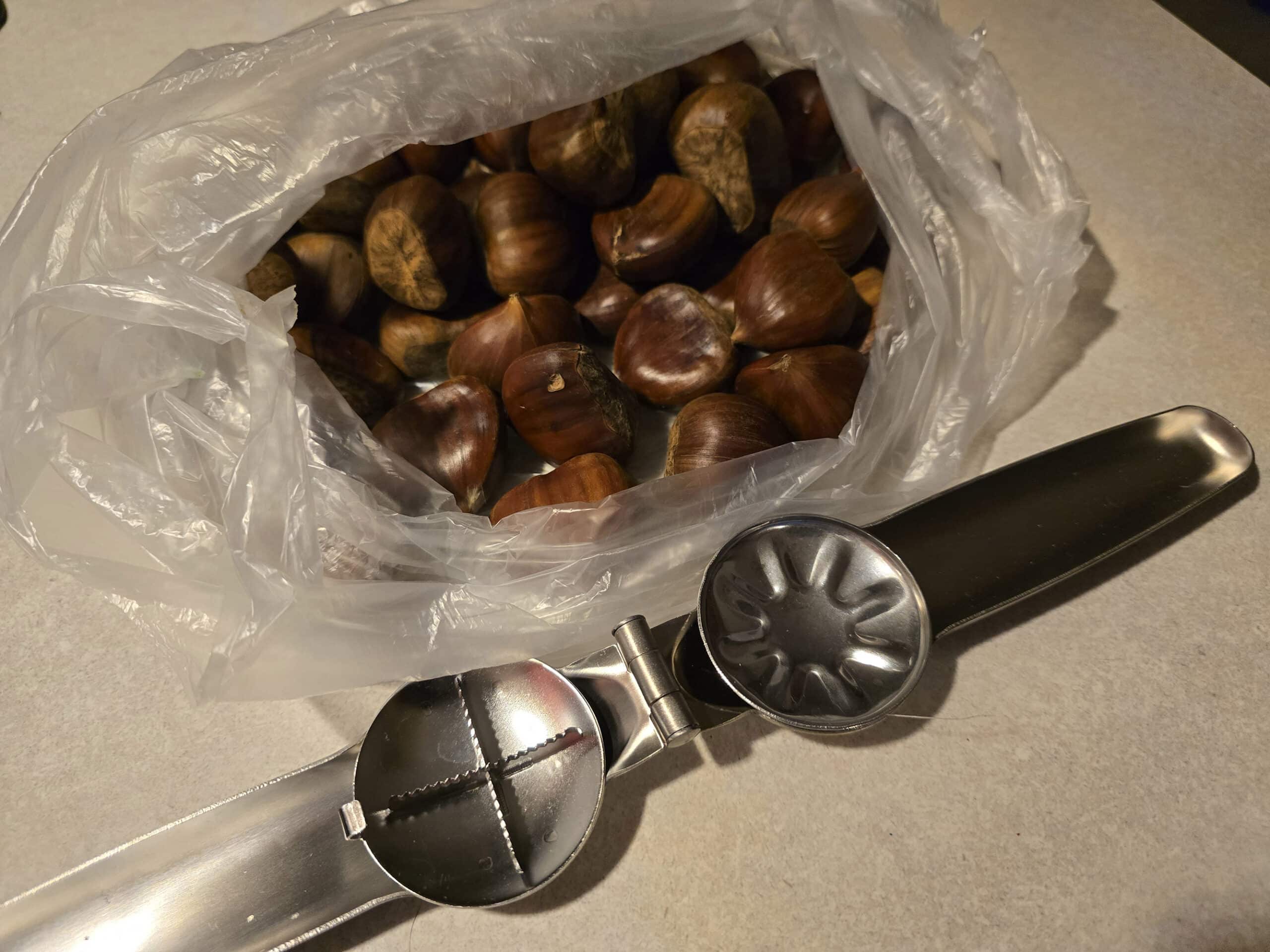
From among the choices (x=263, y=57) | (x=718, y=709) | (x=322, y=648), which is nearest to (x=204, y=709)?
(x=322, y=648)

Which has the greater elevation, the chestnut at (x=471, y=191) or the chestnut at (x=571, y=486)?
the chestnut at (x=471, y=191)

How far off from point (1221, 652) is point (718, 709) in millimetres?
454

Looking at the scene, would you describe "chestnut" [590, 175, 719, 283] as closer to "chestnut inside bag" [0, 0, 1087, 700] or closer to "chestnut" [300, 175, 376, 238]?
"chestnut inside bag" [0, 0, 1087, 700]

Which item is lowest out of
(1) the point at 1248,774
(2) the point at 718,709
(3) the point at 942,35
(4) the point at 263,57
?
(1) the point at 1248,774

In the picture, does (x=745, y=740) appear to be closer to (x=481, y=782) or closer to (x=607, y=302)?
(x=481, y=782)

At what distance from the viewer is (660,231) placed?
0.78 metres

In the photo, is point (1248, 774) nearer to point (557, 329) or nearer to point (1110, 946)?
point (1110, 946)

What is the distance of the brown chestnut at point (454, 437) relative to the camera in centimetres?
69

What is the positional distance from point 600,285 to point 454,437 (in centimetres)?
26

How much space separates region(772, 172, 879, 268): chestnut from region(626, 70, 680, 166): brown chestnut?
17 cm

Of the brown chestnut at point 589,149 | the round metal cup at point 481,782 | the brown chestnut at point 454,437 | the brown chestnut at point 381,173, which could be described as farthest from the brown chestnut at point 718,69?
the round metal cup at point 481,782

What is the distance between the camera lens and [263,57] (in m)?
0.66

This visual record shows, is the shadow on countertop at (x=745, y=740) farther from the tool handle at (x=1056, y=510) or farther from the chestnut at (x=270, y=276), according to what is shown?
the chestnut at (x=270, y=276)

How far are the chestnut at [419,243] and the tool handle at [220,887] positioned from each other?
0.47 meters
